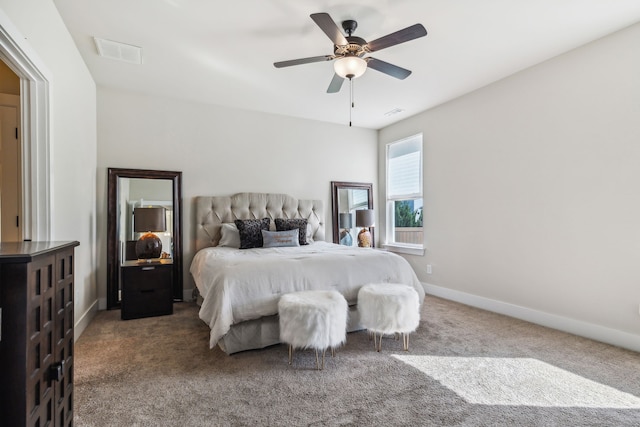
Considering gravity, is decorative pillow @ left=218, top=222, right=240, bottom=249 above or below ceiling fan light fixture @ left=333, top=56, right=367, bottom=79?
below

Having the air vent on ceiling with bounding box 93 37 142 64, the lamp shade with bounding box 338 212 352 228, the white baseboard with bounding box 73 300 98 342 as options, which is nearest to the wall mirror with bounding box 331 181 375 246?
the lamp shade with bounding box 338 212 352 228

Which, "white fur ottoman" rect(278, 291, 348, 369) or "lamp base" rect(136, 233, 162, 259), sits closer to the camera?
"white fur ottoman" rect(278, 291, 348, 369)

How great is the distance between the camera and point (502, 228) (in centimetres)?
363

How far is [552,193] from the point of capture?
10.4 ft

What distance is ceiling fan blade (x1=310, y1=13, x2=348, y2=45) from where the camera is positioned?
2.06 metres

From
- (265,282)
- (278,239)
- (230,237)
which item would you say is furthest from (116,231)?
(265,282)

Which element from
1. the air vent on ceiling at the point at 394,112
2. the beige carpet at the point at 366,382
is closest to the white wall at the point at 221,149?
the air vent on ceiling at the point at 394,112

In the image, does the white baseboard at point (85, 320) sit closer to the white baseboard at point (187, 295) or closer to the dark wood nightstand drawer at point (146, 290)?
the dark wood nightstand drawer at point (146, 290)

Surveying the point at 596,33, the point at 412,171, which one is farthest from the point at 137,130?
the point at 596,33

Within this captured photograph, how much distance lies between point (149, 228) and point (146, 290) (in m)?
0.69

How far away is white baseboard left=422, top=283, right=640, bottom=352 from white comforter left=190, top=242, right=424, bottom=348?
115 cm

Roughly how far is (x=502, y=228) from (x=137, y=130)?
4607 mm

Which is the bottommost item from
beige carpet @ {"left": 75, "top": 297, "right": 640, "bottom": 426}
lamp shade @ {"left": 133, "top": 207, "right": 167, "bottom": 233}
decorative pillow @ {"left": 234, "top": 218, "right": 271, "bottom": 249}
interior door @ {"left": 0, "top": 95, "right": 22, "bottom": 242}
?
beige carpet @ {"left": 75, "top": 297, "right": 640, "bottom": 426}

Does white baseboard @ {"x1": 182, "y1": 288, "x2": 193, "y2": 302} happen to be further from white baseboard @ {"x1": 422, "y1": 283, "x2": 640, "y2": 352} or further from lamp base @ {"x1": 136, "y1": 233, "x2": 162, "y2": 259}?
white baseboard @ {"x1": 422, "y1": 283, "x2": 640, "y2": 352}
